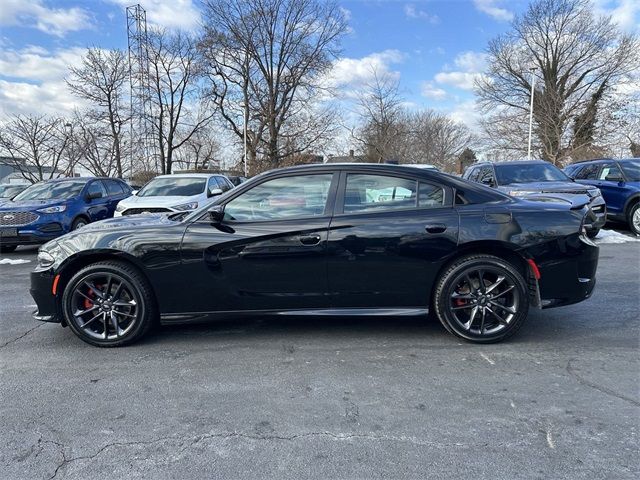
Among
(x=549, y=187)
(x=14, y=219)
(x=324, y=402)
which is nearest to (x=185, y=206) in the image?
(x=14, y=219)

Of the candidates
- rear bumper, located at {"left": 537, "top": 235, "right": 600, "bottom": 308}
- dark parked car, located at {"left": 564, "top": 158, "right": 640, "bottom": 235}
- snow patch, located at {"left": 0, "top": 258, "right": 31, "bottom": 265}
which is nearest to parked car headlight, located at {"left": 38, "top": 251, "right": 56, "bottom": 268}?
rear bumper, located at {"left": 537, "top": 235, "right": 600, "bottom": 308}

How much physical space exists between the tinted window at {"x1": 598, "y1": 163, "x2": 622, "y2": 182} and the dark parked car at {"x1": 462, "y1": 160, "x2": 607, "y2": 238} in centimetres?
144

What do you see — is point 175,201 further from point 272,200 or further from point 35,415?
point 35,415

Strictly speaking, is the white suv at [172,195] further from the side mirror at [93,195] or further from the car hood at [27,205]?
the car hood at [27,205]

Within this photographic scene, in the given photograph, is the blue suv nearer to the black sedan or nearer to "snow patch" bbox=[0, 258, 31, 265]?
"snow patch" bbox=[0, 258, 31, 265]

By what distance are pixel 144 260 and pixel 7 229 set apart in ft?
24.4

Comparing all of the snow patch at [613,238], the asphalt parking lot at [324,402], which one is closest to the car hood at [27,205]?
the asphalt parking lot at [324,402]

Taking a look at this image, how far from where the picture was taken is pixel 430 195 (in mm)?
3846

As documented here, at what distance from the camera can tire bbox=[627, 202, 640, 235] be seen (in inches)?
392

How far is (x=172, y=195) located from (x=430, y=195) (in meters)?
7.65

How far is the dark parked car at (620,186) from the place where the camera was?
997 cm

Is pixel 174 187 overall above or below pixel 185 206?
above

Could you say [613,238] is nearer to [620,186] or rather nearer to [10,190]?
[620,186]

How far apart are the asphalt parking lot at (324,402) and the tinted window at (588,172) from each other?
8264 millimetres
